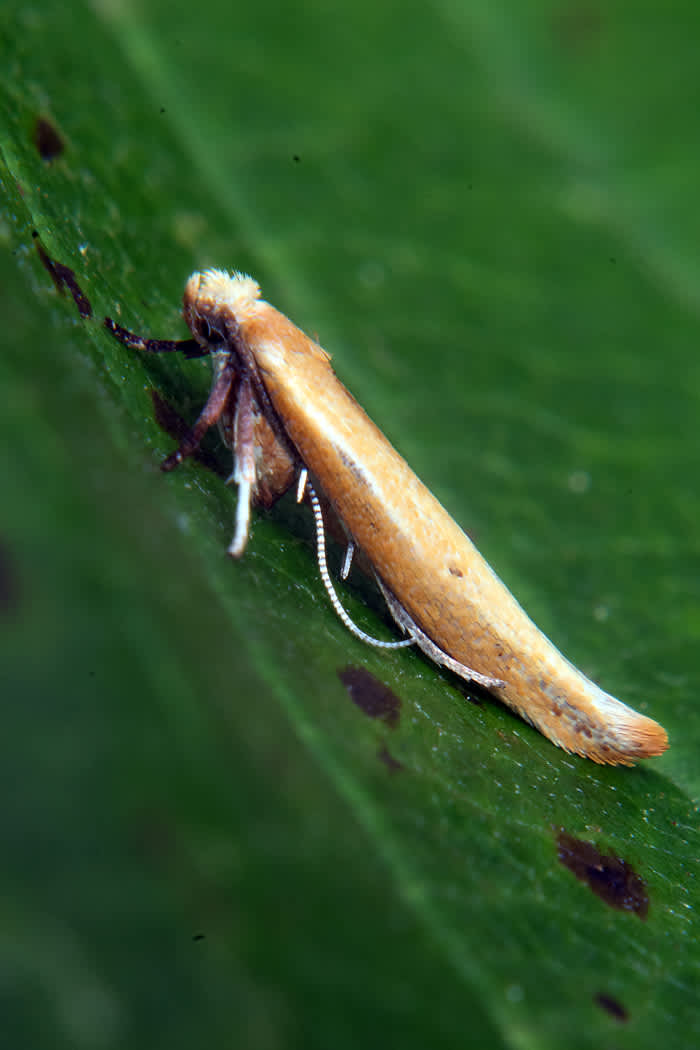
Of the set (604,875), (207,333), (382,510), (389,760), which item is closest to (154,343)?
(207,333)

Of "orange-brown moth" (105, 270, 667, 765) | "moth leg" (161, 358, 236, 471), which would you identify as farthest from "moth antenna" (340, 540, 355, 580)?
"moth leg" (161, 358, 236, 471)

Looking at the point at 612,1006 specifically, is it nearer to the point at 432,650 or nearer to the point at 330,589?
the point at 432,650

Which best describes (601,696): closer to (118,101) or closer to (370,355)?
(370,355)

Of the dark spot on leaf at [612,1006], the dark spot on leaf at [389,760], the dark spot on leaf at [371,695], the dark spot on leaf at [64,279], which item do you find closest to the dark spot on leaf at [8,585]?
the dark spot on leaf at [64,279]

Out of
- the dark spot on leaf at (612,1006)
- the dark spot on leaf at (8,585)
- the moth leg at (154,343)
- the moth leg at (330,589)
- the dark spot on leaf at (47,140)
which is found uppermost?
the dark spot on leaf at (47,140)

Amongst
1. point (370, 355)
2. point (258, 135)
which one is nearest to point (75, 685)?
point (370, 355)

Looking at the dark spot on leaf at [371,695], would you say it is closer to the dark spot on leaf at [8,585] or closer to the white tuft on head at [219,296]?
the white tuft on head at [219,296]

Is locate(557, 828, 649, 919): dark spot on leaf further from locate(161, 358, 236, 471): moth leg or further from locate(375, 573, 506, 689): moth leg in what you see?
locate(161, 358, 236, 471): moth leg
